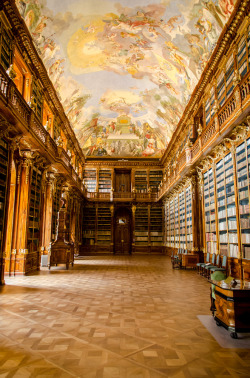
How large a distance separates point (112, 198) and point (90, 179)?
2.61 meters

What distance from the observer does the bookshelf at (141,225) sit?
20.7 m

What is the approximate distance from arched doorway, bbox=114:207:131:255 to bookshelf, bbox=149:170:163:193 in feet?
9.65

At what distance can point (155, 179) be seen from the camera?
21.8m

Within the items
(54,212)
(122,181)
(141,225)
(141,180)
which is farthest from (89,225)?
(54,212)

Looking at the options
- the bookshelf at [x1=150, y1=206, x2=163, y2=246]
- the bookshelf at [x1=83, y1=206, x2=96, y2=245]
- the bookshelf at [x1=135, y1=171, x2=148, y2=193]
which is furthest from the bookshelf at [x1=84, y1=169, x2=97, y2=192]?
the bookshelf at [x1=150, y1=206, x2=163, y2=246]

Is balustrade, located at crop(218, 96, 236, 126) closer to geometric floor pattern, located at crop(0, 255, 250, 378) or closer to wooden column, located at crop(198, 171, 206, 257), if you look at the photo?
wooden column, located at crop(198, 171, 206, 257)

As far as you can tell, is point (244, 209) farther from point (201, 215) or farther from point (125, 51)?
point (125, 51)

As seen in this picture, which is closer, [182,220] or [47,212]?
[47,212]

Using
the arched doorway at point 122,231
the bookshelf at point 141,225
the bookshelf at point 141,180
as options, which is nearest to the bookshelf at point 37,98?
the bookshelf at point 141,180

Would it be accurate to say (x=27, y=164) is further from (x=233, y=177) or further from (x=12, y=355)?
(x=12, y=355)

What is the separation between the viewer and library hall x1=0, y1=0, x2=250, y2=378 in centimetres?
304

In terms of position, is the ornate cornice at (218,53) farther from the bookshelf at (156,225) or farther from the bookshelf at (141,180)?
the bookshelf at (156,225)

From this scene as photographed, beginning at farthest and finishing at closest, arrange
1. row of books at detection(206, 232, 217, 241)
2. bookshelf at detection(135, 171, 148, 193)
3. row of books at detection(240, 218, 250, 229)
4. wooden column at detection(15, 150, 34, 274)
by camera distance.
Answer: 1. bookshelf at detection(135, 171, 148, 193)
2. row of books at detection(206, 232, 217, 241)
3. wooden column at detection(15, 150, 34, 274)
4. row of books at detection(240, 218, 250, 229)

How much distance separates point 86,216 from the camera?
834 inches
